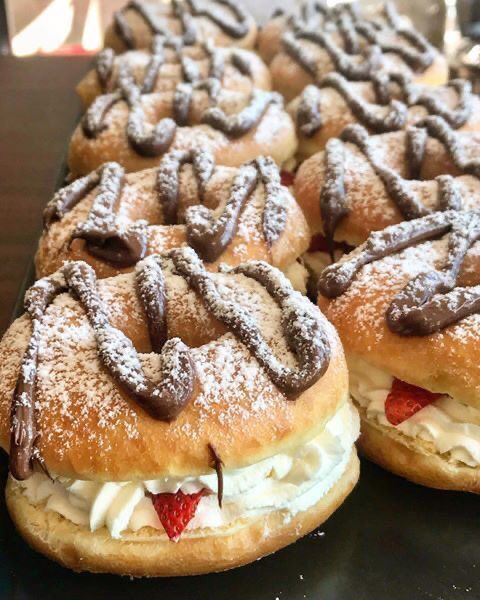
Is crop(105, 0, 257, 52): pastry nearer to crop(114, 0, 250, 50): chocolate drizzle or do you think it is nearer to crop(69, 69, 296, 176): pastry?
crop(114, 0, 250, 50): chocolate drizzle

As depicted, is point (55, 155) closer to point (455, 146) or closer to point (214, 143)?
point (214, 143)

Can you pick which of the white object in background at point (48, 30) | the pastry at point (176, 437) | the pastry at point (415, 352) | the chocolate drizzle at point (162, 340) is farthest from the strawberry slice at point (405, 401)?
the white object in background at point (48, 30)

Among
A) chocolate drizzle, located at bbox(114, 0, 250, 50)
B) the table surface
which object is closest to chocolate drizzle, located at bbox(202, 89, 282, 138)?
chocolate drizzle, located at bbox(114, 0, 250, 50)

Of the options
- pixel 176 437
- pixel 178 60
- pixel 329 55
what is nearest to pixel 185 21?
pixel 178 60

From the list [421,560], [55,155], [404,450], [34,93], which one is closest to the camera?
[421,560]

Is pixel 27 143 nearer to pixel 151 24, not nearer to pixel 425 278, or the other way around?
pixel 151 24

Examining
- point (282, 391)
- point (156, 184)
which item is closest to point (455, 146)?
point (156, 184)
